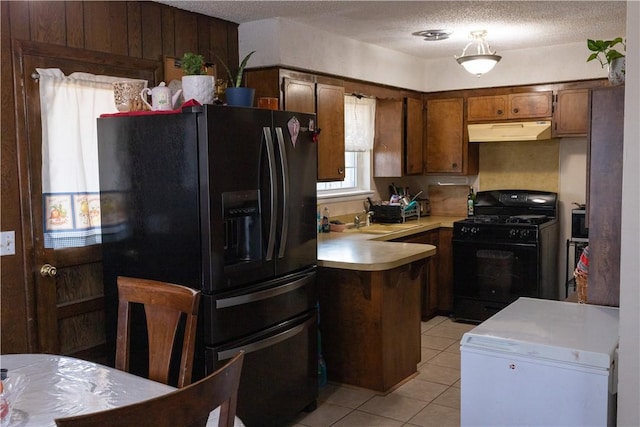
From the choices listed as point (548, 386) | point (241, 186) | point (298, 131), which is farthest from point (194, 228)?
point (548, 386)

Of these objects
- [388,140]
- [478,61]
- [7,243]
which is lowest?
[7,243]

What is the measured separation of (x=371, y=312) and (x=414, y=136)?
253cm

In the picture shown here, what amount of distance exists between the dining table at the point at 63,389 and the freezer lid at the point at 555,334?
1038 millimetres

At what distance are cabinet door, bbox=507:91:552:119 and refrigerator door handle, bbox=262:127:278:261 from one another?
124 inches

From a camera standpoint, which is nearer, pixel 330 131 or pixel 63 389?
pixel 63 389

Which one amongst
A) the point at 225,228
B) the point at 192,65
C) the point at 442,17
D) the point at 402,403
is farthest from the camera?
the point at 442,17

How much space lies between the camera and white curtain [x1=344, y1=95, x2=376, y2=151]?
529cm

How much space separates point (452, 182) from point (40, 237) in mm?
4193

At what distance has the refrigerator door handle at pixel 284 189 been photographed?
124 inches

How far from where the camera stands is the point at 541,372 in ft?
7.00

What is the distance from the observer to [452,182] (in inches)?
240

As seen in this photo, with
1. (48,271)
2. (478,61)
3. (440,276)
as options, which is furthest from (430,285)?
(48,271)

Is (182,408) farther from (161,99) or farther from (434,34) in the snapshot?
(434,34)

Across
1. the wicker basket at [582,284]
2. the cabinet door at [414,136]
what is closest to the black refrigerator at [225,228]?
the wicker basket at [582,284]
